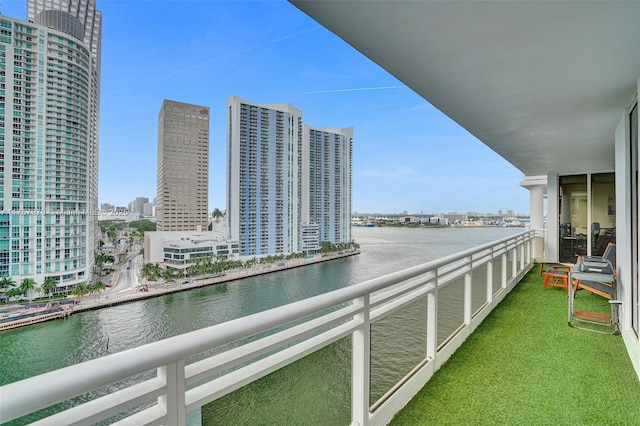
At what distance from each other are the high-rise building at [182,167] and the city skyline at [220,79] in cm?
58

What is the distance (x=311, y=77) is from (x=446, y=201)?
14.2m

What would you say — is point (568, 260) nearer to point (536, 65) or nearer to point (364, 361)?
point (536, 65)

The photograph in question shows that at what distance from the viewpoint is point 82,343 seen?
19.0 feet

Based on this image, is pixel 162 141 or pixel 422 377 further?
pixel 162 141

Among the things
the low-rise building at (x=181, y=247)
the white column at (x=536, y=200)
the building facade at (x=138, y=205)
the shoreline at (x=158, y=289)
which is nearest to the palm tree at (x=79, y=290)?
the shoreline at (x=158, y=289)

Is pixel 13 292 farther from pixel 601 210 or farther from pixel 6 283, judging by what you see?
pixel 601 210

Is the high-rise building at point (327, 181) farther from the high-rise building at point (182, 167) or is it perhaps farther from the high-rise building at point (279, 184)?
the high-rise building at point (182, 167)

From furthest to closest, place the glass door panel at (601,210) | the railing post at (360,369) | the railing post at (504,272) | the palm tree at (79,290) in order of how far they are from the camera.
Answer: the glass door panel at (601,210), the palm tree at (79,290), the railing post at (504,272), the railing post at (360,369)

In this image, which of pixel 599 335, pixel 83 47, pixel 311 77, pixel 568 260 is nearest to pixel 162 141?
pixel 83 47

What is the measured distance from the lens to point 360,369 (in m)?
1.52

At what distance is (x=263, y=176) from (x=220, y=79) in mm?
5415

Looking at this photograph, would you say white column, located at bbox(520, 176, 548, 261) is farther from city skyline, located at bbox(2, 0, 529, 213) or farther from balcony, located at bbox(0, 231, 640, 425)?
balcony, located at bbox(0, 231, 640, 425)

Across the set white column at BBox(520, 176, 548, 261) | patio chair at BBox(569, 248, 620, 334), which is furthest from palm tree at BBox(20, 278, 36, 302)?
white column at BBox(520, 176, 548, 261)

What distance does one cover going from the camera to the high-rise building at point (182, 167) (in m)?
8.06
